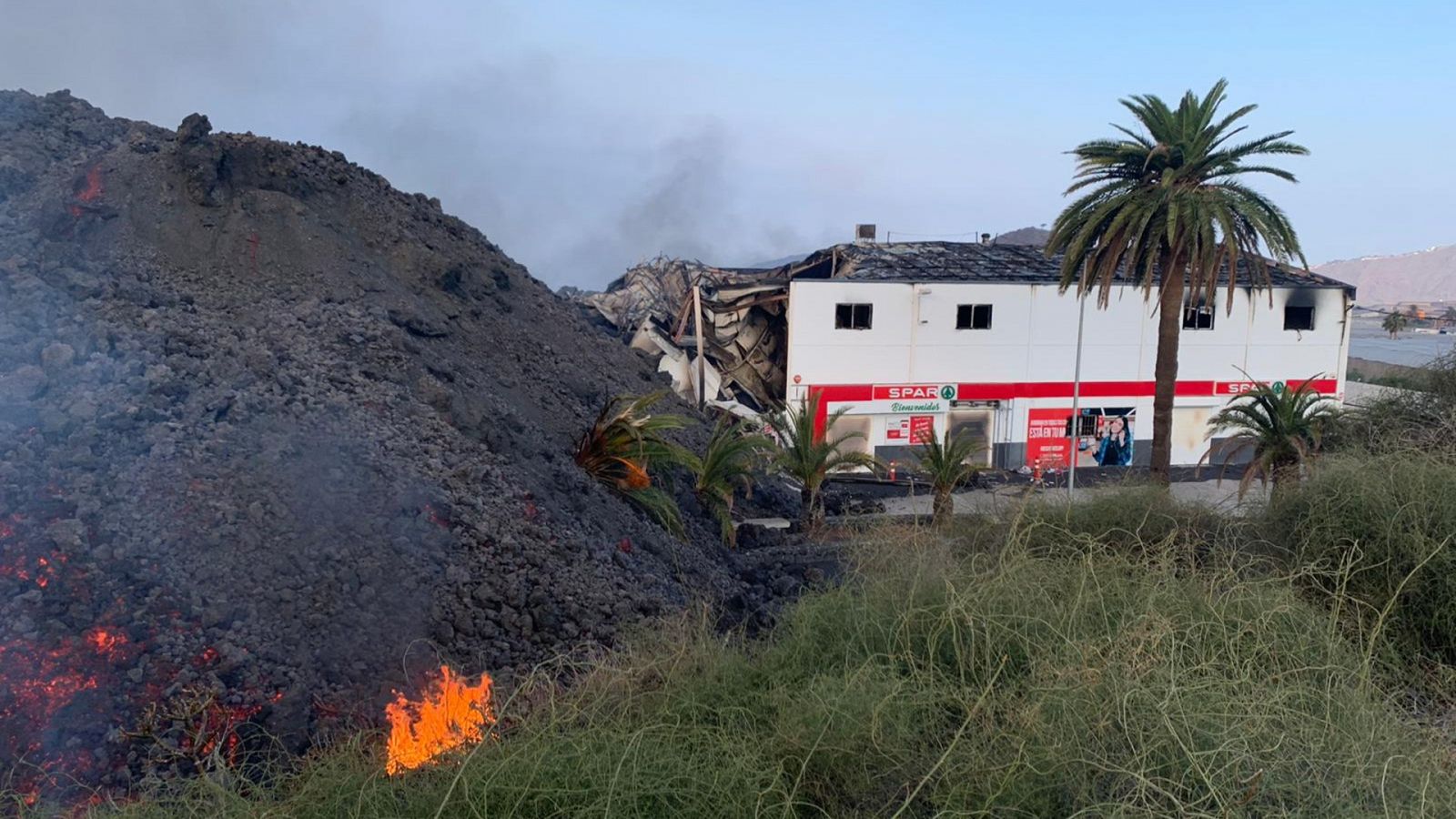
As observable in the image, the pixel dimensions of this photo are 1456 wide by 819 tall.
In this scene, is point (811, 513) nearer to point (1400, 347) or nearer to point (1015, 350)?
point (1015, 350)

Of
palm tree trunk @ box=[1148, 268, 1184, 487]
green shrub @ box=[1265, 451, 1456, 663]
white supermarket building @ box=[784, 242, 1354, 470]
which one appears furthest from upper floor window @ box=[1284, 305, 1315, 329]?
green shrub @ box=[1265, 451, 1456, 663]

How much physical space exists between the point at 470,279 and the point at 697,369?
1346 centimetres

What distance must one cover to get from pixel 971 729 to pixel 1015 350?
89.6 feet

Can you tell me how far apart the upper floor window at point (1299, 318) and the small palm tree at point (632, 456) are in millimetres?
26826

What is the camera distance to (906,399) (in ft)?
99.2

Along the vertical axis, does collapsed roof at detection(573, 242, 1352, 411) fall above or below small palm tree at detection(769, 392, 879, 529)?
above

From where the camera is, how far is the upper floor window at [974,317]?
99.9 ft

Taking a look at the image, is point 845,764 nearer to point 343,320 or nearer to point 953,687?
point 953,687

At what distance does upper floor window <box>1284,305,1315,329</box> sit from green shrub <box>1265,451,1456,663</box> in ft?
86.3

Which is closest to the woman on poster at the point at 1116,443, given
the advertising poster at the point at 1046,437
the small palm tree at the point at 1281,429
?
the advertising poster at the point at 1046,437

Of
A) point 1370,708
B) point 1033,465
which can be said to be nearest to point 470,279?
point 1370,708

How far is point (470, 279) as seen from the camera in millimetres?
17188

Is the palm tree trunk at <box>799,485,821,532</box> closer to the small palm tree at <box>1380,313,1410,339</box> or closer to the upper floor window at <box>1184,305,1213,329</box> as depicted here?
the upper floor window at <box>1184,305,1213,329</box>

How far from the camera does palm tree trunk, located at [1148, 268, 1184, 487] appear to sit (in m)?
18.7
